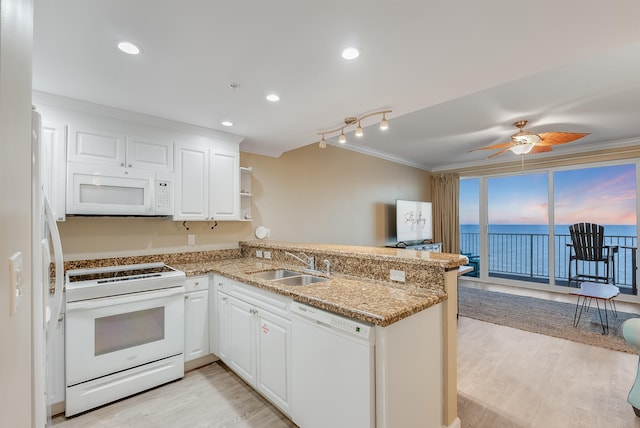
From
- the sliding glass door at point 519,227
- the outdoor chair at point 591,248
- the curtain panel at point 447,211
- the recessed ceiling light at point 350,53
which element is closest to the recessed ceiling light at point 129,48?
the recessed ceiling light at point 350,53

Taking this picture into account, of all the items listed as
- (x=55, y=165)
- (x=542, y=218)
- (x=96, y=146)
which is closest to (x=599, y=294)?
(x=542, y=218)

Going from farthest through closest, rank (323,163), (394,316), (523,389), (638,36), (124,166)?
(323,163) → (124,166) → (523,389) → (638,36) → (394,316)

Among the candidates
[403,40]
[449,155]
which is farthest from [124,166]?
[449,155]

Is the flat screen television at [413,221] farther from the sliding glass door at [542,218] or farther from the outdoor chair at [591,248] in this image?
the outdoor chair at [591,248]

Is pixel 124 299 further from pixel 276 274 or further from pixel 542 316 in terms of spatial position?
pixel 542 316

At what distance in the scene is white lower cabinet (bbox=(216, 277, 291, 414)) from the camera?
1.96m

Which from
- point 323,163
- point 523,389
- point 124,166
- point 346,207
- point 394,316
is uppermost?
point 323,163

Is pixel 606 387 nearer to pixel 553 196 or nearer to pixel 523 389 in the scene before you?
pixel 523 389

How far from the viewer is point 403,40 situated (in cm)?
163

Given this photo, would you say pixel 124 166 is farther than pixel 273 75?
Yes

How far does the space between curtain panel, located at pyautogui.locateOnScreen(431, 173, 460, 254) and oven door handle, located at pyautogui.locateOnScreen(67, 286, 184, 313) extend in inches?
226

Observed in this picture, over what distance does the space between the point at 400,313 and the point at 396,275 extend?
24.2 inches

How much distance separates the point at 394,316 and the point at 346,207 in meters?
3.57

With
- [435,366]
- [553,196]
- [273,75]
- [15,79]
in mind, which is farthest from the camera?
[553,196]
